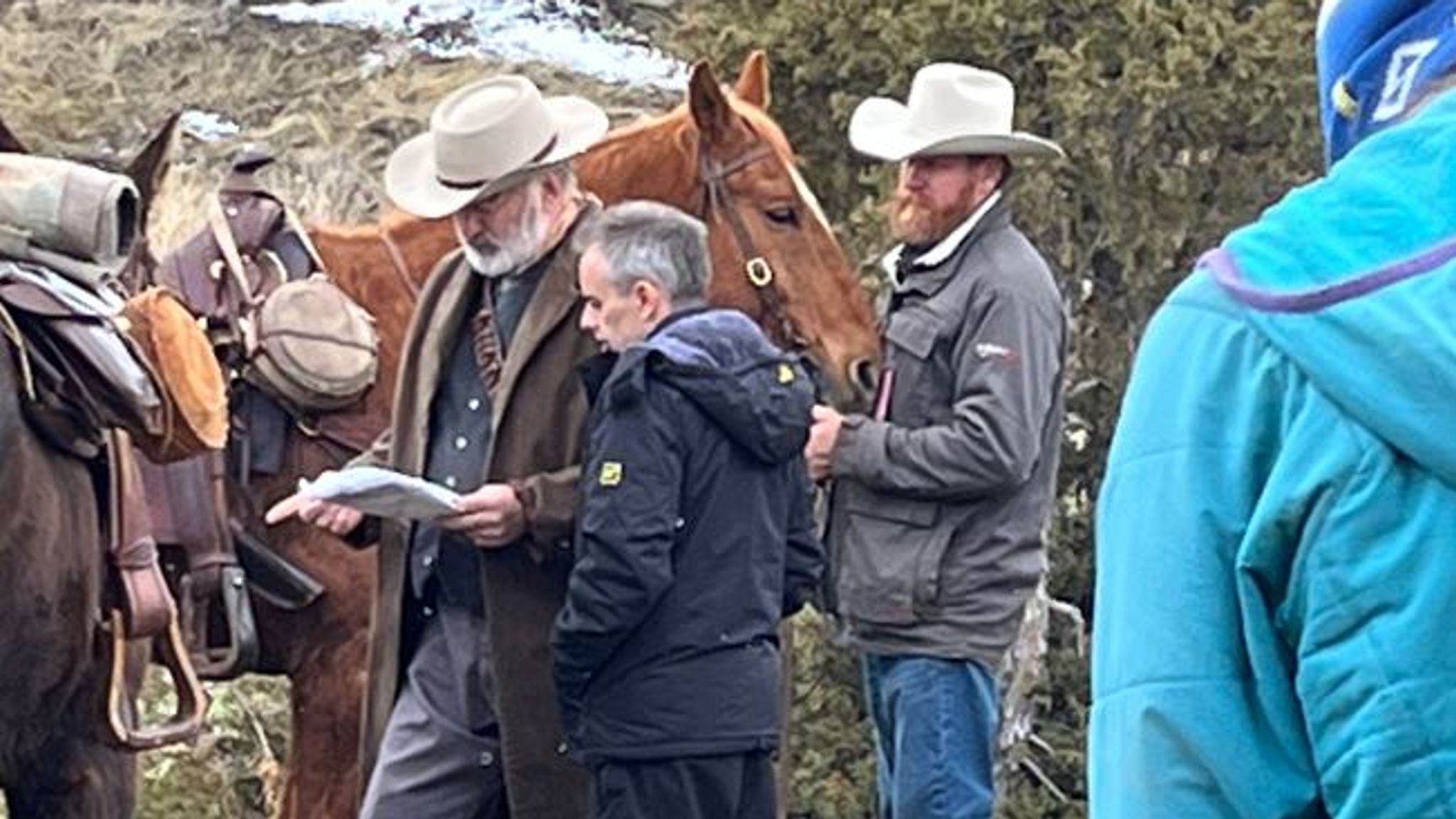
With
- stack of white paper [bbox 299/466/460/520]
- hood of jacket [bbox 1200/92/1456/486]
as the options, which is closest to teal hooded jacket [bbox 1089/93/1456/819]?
hood of jacket [bbox 1200/92/1456/486]

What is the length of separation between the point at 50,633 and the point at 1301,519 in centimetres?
397

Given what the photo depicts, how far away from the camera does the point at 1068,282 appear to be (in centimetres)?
861

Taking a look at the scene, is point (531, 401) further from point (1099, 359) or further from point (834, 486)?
point (1099, 359)

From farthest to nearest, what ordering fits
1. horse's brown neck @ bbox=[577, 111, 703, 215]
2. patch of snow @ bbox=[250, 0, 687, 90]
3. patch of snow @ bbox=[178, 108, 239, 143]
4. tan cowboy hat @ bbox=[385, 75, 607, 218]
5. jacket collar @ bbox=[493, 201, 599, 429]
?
patch of snow @ bbox=[250, 0, 687, 90]
patch of snow @ bbox=[178, 108, 239, 143]
horse's brown neck @ bbox=[577, 111, 703, 215]
tan cowboy hat @ bbox=[385, 75, 607, 218]
jacket collar @ bbox=[493, 201, 599, 429]

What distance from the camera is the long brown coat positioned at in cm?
532

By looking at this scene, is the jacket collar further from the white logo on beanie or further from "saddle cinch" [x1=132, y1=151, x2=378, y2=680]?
the white logo on beanie

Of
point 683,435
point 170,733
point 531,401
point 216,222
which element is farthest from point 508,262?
point 216,222

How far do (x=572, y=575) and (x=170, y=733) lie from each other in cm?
105

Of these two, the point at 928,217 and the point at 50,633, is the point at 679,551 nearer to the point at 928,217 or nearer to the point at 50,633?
the point at 50,633

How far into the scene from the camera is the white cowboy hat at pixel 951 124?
6.57 meters

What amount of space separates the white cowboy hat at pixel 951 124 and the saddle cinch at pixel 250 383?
132cm

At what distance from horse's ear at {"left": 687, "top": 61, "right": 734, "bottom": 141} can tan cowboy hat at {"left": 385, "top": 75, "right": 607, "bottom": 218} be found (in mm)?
852

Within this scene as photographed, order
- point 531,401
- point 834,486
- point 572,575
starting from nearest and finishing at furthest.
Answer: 1. point 572,575
2. point 531,401
3. point 834,486

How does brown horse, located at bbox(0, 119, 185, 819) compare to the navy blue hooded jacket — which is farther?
brown horse, located at bbox(0, 119, 185, 819)
